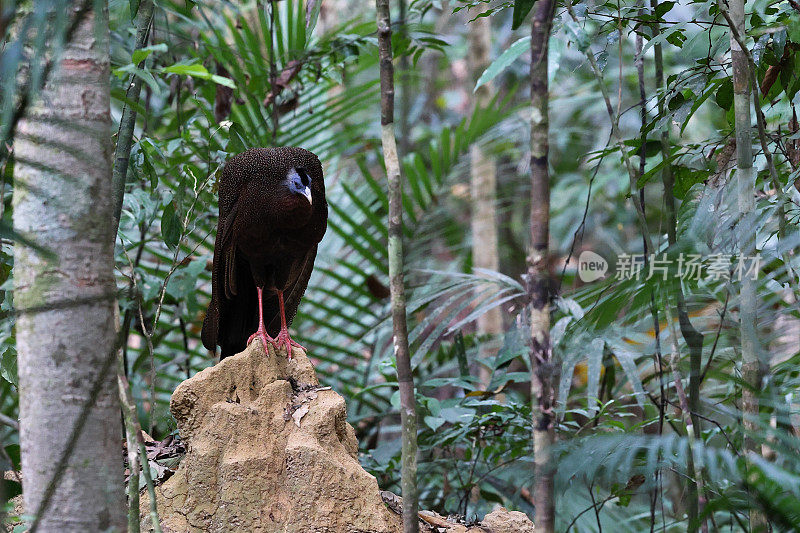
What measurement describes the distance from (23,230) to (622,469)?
1501mm

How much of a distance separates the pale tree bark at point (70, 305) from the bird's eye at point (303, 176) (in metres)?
1.77

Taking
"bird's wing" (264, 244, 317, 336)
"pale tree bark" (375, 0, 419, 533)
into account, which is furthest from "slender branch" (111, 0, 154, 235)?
"bird's wing" (264, 244, 317, 336)

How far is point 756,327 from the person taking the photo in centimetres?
223

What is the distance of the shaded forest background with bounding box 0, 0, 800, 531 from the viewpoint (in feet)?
6.82

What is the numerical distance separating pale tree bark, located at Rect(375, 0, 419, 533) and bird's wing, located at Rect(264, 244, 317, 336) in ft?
5.03

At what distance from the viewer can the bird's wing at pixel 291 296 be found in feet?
12.4

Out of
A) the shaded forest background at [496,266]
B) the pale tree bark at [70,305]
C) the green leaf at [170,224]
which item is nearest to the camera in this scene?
the pale tree bark at [70,305]

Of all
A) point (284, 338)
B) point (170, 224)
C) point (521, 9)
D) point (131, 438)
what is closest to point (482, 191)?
point (284, 338)

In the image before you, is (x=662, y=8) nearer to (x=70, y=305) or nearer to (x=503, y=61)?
(x=503, y=61)

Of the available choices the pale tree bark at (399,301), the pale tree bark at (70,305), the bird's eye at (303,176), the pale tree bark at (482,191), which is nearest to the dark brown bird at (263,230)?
the bird's eye at (303,176)

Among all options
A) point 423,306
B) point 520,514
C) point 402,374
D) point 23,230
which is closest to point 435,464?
point 423,306

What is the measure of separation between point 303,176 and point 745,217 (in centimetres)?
185

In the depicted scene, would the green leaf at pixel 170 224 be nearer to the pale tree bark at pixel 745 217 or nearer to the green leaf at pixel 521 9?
the green leaf at pixel 521 9

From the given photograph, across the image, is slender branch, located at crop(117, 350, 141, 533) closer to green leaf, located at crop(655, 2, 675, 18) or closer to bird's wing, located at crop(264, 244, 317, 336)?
bird's wing, located at crop(264, 244, 317, 336)
